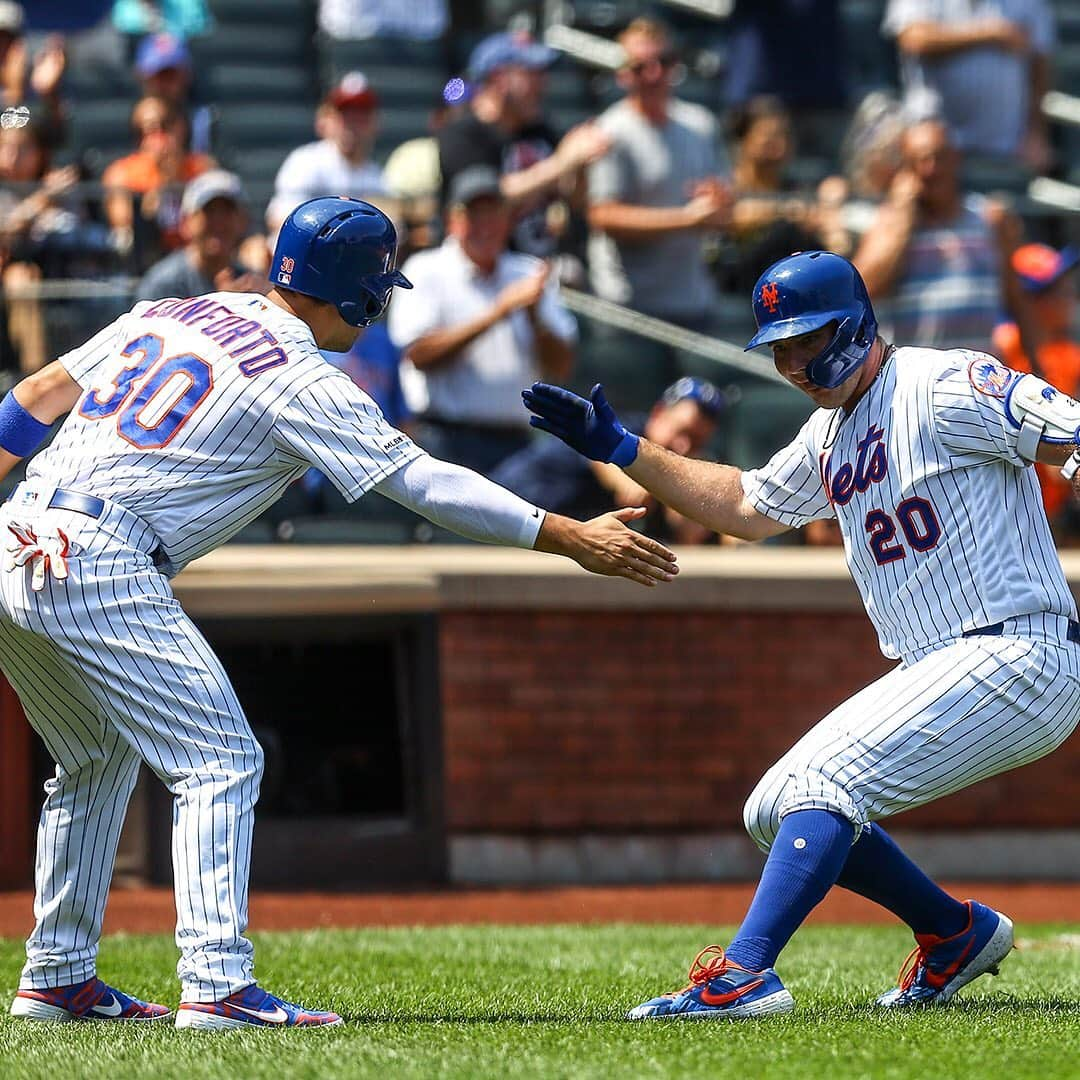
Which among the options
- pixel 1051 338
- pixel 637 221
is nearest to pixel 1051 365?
pixel 1051 338

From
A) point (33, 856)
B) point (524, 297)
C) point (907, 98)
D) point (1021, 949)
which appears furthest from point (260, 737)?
point (907, 98)

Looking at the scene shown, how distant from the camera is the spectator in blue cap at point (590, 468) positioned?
8602 millimetres

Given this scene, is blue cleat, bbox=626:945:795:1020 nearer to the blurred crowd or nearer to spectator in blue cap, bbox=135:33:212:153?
the blurred crowd

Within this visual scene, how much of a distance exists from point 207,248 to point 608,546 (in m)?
4.59

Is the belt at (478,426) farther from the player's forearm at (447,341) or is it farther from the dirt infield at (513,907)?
the dirt infield at (513,907)

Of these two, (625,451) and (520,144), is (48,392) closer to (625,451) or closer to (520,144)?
(625,451)

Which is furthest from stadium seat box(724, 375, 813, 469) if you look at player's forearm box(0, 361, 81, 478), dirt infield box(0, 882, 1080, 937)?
player's forearm box(0, 361, 81, 478)

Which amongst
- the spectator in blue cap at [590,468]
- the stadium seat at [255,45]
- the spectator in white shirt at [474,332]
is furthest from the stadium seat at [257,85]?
the spectator in blue cap at [590,468]

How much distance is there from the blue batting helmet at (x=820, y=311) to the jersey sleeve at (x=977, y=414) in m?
0.23

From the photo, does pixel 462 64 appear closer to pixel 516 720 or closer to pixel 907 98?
pixel 907 98

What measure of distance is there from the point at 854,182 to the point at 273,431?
22.8 feet

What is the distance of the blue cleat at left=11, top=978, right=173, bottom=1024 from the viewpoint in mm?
4727

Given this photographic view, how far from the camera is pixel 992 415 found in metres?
4.57

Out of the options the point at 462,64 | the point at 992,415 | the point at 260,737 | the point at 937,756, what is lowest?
the point at 260,737
